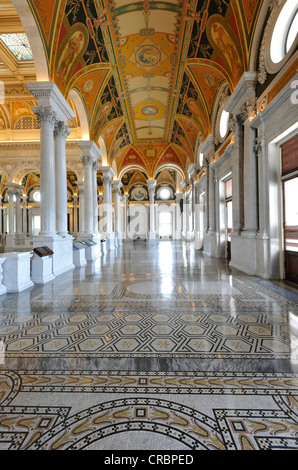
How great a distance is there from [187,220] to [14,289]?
61.2 feet

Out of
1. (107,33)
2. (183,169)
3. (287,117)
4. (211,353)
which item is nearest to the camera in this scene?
(211,353)

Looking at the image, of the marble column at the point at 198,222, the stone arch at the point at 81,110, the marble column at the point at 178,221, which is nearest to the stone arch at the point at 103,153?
the stone arch at the point at 81,110

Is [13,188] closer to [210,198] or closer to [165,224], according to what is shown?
[210,198]

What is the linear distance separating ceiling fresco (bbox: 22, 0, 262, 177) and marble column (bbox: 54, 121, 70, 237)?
135cm

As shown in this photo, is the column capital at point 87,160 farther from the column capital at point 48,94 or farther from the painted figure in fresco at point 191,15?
the painted figure in fresco at point 191,15

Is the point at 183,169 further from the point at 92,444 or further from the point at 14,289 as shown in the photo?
the point at 92,444

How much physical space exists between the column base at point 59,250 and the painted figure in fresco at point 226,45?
26.2ft

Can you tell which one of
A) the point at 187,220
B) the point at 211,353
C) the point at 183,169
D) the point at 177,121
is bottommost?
the point at 211,353

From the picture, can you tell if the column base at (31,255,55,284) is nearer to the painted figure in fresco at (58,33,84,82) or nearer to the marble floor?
the marble floor

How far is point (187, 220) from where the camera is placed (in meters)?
22.6

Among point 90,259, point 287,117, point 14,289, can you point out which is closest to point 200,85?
point 287,117

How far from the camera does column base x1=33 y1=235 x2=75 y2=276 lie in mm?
7336

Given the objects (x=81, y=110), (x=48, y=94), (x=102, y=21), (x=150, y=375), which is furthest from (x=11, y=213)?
(x=150, y=375)

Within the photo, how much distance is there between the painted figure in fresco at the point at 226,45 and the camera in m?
7.44
